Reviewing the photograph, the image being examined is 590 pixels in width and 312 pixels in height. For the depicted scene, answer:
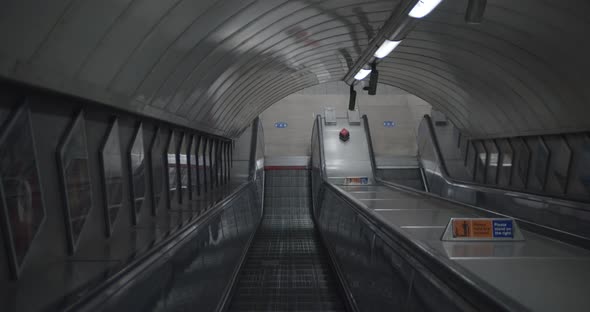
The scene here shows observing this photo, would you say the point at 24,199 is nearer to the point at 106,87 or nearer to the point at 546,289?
the point at 106,87

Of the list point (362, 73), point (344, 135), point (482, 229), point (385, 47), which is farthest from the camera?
point (344, 135)

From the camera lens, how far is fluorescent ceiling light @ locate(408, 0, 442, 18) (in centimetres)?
405

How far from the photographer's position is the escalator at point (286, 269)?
5656 mm

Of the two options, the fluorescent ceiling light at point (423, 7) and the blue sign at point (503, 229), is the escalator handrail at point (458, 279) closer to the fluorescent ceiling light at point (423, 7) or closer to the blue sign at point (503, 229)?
the blue sign at point (503, 229)

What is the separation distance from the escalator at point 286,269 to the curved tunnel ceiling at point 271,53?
3.16 m

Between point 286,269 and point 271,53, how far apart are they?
434 cm

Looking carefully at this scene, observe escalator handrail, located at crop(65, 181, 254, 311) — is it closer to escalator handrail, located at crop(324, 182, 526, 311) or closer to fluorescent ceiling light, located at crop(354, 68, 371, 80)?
escalator handrail, located at crop(324, 182, 526, 311)

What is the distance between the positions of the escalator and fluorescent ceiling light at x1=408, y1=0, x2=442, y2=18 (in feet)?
13.8

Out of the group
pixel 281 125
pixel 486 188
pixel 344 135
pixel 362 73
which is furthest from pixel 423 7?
pixel 281 125

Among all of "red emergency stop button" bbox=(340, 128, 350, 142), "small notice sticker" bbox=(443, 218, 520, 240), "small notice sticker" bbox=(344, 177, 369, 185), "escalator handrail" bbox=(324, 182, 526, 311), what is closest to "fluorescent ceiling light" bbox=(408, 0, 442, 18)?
"small notice sticker" bbox=(443, 218, 520, 240)

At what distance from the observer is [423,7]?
4258 millimetres

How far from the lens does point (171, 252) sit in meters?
3.24

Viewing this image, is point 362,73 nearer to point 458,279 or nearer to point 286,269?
point 286,269

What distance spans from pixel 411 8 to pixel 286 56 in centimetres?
412
